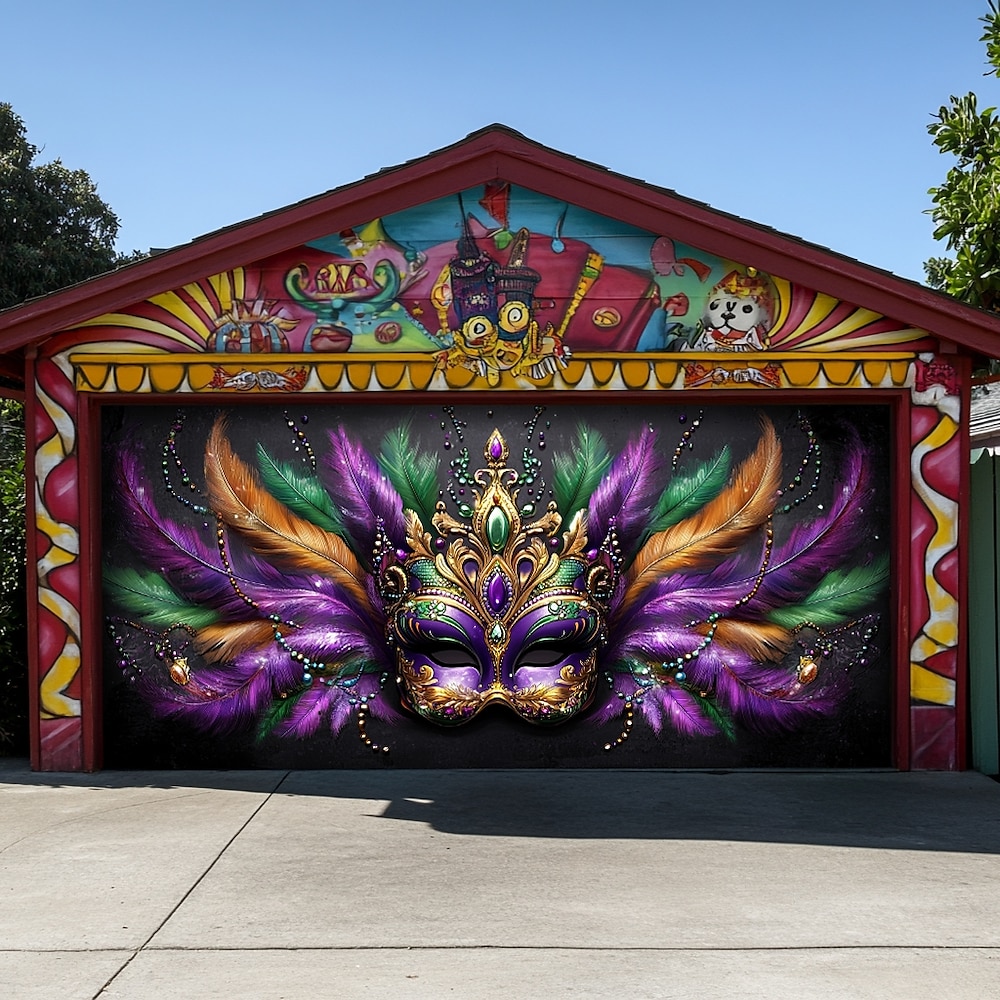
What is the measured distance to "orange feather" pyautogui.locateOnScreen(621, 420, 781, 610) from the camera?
901 cm

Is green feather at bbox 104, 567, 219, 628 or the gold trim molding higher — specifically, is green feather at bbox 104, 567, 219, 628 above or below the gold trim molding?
below

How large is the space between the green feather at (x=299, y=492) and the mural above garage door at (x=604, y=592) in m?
0.01

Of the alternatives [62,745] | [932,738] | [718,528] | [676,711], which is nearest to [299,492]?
[62,745]

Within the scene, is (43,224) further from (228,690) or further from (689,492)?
(689,492)

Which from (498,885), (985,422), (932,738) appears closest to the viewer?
(498,885)

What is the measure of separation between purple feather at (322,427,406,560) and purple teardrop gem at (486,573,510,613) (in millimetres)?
674

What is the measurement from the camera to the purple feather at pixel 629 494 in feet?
29.6

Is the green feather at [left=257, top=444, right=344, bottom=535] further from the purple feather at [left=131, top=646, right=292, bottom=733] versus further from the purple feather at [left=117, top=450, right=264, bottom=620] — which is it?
the purple feather at [left=131, top=646, right=292, bottom=733]

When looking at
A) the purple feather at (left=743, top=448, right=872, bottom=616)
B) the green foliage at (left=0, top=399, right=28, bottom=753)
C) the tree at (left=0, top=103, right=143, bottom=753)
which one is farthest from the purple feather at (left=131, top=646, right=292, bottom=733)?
the tree at (left=0, top=103, right=143, bottom=753)

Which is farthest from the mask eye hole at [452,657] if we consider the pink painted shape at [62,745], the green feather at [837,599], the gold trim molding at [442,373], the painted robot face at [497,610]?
the pink painted shape at [62,745]

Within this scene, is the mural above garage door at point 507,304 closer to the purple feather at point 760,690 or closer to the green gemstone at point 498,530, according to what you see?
the green gemstone at point 498,530

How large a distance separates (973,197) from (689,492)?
5.55 m

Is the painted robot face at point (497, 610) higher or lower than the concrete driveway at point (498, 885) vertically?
higher

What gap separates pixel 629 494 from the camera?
9.02 m
